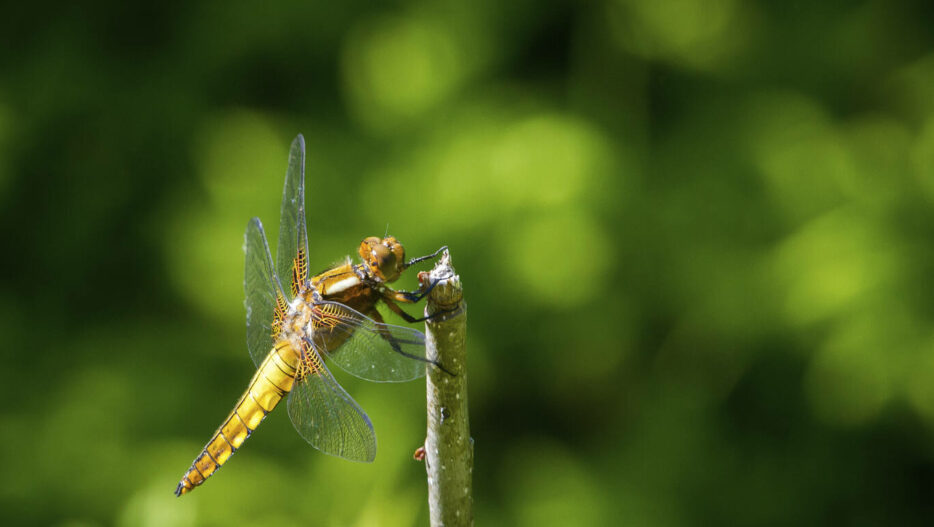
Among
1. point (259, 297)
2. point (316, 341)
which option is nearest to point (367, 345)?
point (316, 341)

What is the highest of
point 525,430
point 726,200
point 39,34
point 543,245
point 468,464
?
point 39,34

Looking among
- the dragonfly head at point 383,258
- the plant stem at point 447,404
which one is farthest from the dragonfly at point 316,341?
the plant stem at point 447,404

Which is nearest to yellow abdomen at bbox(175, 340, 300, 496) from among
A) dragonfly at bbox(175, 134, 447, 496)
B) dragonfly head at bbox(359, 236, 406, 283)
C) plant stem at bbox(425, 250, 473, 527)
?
dragonfly at bbox(175, 134, 447, 496)

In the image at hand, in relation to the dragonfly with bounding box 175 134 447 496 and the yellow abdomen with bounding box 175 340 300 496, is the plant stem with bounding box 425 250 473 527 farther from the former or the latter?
the yellow abdomen with bounding box 175 340 300 496

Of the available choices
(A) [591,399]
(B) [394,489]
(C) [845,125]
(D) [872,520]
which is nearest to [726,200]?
(C) [845,125]

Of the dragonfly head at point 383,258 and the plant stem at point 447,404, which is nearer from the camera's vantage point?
the plant stem at point 447,404

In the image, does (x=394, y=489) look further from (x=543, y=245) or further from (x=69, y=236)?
(x=69, y=236)

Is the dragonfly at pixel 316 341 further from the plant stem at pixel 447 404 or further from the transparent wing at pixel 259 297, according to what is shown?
the plant stem at pixel 447 404

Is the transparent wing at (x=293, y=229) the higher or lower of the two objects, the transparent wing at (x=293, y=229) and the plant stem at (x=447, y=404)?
the higher

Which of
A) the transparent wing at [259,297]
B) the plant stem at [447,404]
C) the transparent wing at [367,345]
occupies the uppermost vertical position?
the transparent wing at [259,297]
